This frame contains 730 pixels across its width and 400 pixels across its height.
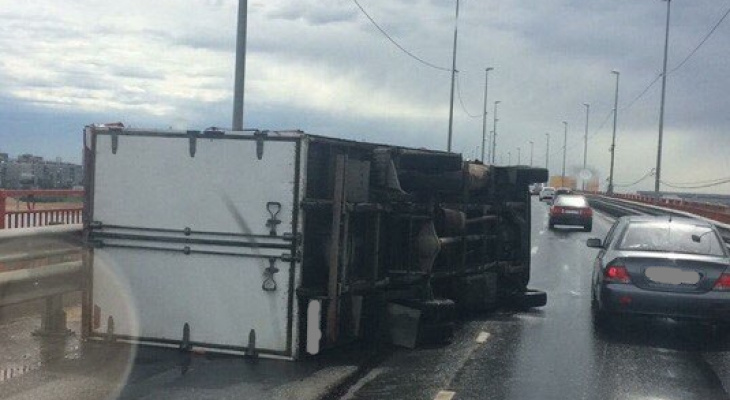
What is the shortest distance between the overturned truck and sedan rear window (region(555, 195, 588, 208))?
26.7m

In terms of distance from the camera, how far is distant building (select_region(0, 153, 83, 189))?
839 inches

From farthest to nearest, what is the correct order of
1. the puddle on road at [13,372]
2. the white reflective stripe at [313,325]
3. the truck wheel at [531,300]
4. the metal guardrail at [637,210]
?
the metal guardrail at [637,210] < the truck wheel at [531,300] < the white reflective stripe at [313,325] < the puddle on road at [13,372]

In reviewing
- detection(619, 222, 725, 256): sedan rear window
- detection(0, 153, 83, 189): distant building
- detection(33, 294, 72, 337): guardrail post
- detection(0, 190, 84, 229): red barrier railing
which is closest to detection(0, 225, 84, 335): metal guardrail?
detection(33, 294, 72, 337): guardrail post

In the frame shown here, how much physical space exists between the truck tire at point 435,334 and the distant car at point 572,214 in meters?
25.8

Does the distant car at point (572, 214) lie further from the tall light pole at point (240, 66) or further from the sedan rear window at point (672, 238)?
the sedan rear window at point (672, 238)

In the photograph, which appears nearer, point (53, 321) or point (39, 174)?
point (53, 321)

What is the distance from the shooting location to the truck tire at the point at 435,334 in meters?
8.61

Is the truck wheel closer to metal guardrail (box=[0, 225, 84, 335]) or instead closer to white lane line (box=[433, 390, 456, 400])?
white lane line (box=[433, 390, 456, 400])

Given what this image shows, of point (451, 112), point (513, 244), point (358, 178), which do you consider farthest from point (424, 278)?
point (451, 112)

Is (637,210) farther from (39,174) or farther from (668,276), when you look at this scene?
(668,276)

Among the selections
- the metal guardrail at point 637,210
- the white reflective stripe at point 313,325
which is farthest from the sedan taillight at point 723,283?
the metal guardrail at point 637,210

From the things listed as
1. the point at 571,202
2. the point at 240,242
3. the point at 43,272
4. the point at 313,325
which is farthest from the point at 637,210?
Result: the point at 43,272

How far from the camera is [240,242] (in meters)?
7.44

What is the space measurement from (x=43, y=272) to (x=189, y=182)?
5.75 ft
